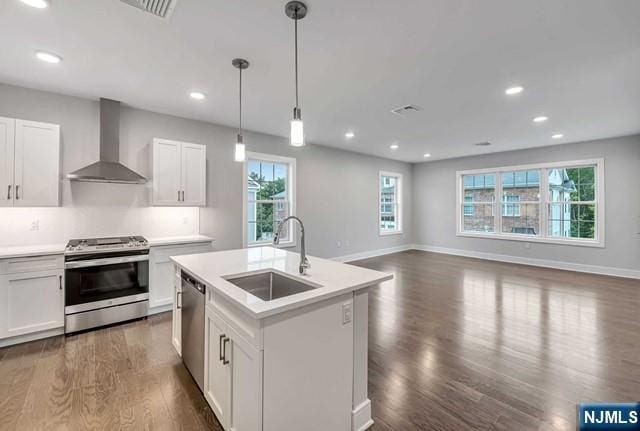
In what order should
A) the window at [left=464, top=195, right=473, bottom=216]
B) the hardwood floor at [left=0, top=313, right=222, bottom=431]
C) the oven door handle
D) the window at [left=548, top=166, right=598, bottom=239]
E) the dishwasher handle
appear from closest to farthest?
the hardwood floor at [left=0, top=313, right=222, bottom=431], the dishwasher handle, the oven door handle, the window at [left=548, top=166, right=598, bottom=239], the window at [left=464, top=195, right=473, bottom=216]

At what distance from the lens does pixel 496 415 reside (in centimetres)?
188

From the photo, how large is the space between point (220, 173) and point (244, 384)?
148 inches

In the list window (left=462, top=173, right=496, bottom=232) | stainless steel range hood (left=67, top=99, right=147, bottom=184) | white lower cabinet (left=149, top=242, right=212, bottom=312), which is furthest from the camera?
window (left=462, top=173, right=496, bottom=232)

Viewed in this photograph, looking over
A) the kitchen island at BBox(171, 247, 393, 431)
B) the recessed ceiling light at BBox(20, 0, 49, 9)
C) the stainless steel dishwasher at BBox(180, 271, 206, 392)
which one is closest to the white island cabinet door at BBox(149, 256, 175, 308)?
the stainless steel dishwasher at BBox(180, 271, 206, 392)

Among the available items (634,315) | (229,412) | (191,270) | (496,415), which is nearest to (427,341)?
(496,415)

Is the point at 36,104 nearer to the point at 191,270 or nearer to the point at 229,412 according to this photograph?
the point at 191,270

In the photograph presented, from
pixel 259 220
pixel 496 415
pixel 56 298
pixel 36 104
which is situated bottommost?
pixel 496 415

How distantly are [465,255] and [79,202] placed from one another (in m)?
8.20

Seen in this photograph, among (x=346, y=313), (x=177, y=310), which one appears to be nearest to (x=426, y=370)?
(x=346, y=313)

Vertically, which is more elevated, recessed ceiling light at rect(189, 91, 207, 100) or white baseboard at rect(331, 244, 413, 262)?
recessed ceiling light at rect(189, 91, 207, 100)

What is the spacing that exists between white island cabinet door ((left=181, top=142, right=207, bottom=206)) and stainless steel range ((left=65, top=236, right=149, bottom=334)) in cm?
85

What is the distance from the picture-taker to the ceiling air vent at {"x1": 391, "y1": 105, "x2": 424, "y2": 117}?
3881 mm

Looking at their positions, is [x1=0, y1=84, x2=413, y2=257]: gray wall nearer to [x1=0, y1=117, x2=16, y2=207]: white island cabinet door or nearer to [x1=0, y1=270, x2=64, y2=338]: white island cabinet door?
[x1=0, y1=117, x2=16, y2=207]: white island cabinet door

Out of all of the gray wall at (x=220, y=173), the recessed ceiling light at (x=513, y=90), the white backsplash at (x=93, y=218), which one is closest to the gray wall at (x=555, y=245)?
the gray wall at (x=220, y=173)
